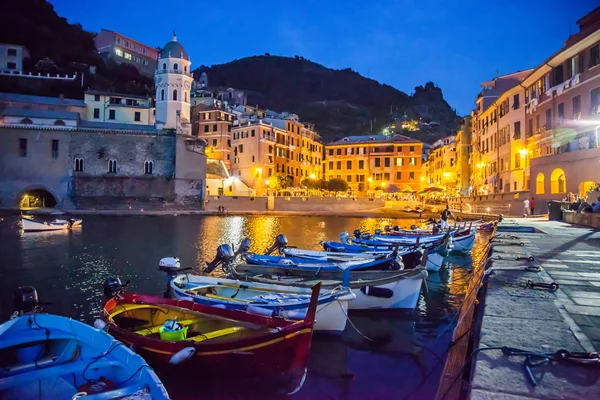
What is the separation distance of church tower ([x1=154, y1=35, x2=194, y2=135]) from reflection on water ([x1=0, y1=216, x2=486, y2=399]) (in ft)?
114

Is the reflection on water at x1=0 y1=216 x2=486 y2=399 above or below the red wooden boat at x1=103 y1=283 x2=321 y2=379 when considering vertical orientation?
below

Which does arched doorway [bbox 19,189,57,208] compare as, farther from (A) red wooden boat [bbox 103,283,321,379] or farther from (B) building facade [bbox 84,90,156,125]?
(A) red wooden boat [bbox 103,283,321,379]

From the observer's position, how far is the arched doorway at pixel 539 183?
106ft

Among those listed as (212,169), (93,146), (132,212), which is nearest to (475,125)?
(212,169)

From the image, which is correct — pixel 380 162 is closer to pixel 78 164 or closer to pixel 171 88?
pixel 171 88

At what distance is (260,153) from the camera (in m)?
68.4

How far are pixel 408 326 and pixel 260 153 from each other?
59.3 m

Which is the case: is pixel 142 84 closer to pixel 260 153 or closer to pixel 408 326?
pixel 260 153

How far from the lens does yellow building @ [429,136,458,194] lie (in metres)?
73.3

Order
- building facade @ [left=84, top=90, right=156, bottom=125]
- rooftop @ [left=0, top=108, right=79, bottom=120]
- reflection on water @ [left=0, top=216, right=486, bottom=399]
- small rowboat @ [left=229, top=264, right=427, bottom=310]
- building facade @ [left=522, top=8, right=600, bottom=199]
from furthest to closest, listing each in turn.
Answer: building facade @ [left=84, top=90, right=156, bottom=125], rooftop @ [left=0, top=108, right=79, bottom=120], building facade @ [left=522, top=8, right=600, bottom=199], small rowboat @ [left=229, top=264, right=427, bottom=310], reflection on water @ [left=0, top=216, right=486, bottom=399]

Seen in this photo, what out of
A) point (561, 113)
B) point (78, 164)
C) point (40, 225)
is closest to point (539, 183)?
point (561, 113)

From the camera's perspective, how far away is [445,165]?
78.1 meters

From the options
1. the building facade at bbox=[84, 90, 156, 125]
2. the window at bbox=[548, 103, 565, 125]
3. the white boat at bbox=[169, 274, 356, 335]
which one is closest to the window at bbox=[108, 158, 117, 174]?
the building facade at bbox=[84, 90, 156, 125]

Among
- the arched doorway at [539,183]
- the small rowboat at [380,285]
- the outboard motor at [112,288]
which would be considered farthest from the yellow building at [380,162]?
the outboard motor at [112,288]
